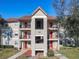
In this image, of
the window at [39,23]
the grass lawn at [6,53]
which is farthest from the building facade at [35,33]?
the grass lawn at [6,53]

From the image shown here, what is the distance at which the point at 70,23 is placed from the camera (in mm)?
55781

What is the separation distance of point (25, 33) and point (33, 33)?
18.5ft

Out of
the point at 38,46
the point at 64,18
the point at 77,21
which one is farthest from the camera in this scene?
the point at 64,18

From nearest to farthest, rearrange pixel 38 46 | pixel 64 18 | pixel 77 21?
pixel 38 46
pixel 77 21
pixel 64 18

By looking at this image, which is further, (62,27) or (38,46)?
(62,27)

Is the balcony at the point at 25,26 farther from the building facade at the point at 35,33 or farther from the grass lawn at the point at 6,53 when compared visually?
the grass lawn at the point at 6,53

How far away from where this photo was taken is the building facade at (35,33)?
4970 cm

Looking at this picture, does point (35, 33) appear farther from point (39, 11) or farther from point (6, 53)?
point (6, 53)

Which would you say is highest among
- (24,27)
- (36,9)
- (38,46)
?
(36,9)

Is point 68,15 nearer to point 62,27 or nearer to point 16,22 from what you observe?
point 62,27

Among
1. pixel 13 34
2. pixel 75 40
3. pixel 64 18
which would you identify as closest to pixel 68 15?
pixel 64 18

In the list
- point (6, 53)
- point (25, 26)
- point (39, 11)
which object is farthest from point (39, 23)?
point (6, 53)

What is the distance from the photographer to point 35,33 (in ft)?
→ 164

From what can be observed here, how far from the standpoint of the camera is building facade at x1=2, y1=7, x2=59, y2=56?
49697mm
